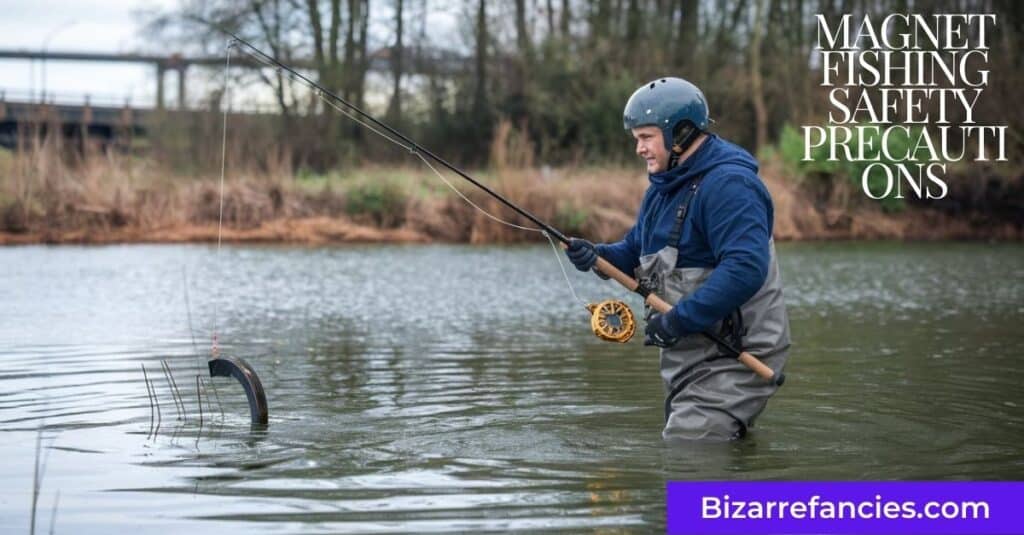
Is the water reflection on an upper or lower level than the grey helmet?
lower

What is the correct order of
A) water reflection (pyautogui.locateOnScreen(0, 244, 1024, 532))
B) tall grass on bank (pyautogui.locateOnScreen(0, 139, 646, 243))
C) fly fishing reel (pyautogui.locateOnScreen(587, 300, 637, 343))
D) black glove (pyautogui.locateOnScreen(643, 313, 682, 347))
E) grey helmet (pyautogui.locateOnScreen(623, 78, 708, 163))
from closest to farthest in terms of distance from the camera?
water reflection (pyautogui.locateOnScreen(0, 244, 1024, 532)) → black glove (pyautogui.locateOnScreen(643, 313, 682, 347)) → grey helmet (pyautogui.locateOnScreen(623, 78, 708, 163)) → fly fishing reel (pyautogui.locateOnScreen(587, 300, 637, 343)) → tall grass on bank (pyautogui.locateOnScreen(0, 139, 646, 243))

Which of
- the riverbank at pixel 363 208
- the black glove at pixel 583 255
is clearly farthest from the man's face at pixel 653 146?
the riverbank at pixel 363 208

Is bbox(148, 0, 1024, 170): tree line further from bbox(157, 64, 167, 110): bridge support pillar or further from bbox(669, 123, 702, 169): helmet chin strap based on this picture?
bbox(669, 123, 702, 169): helmet chin strap

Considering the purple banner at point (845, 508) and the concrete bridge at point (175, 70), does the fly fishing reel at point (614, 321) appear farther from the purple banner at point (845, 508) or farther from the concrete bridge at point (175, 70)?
the concrete bridge at point (175, 70)

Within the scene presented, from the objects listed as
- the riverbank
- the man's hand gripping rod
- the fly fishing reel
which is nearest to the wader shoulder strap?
the man's hand gripping rod

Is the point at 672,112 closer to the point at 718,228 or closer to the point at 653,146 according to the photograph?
the point at 653,146

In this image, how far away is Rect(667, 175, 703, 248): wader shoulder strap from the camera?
6.79 meters

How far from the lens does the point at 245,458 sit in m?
7.05

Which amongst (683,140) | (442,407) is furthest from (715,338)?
(442,407)

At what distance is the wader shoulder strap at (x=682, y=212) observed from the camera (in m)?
6.79

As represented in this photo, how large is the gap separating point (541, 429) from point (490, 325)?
6.36 meters

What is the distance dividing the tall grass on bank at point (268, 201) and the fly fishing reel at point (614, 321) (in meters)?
19.0

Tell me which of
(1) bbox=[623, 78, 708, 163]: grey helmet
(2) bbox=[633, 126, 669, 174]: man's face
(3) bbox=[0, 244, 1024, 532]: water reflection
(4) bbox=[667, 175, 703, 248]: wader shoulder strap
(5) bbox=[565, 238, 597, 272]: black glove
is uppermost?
(1) bbox=[623, 78, 708, 163]: grey helmet

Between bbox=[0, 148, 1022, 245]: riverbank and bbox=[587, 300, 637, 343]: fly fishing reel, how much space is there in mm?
19431
